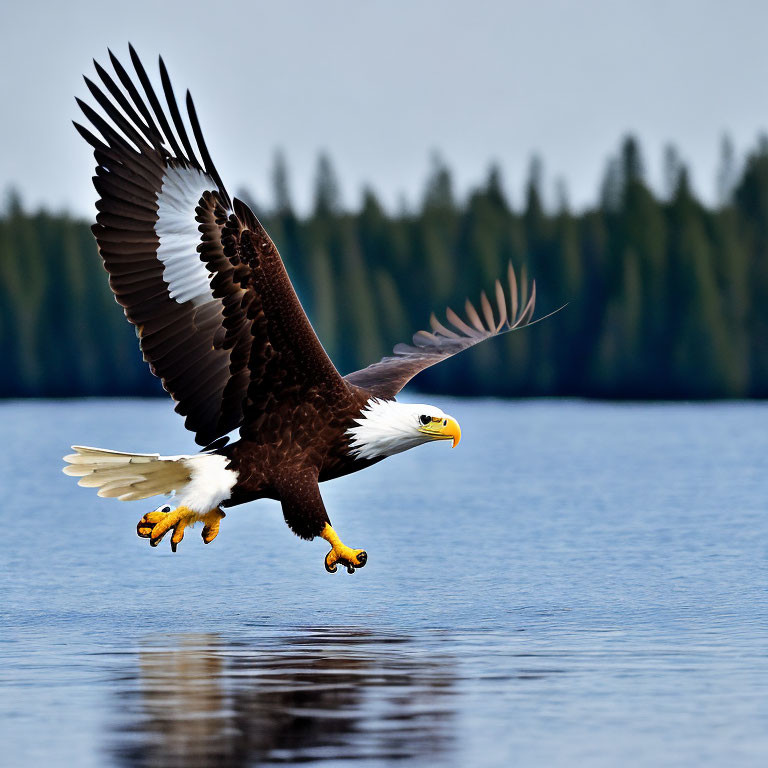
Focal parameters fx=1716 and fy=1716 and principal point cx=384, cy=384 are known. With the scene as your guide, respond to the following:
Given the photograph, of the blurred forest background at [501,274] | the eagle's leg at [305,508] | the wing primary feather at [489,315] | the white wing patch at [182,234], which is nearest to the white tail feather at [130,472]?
the eagle's leg at [305,508]

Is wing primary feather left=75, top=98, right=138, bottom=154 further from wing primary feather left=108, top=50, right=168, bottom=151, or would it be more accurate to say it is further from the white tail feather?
the white tail feather

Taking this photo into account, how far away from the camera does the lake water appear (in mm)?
7539

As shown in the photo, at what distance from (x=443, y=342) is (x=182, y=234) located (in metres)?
3.35

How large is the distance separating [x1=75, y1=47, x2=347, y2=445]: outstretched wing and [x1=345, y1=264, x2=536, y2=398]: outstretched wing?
1.10 meters

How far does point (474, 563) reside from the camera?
14.7m

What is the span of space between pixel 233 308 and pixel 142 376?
73.9 meters

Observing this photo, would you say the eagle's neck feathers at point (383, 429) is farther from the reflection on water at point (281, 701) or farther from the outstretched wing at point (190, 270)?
the reflection on water at point (281, 701)

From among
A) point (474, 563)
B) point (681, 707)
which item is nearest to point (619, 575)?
point (474, 563)

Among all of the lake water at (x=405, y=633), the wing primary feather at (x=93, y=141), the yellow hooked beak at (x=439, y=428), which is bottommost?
the lake water at (x=405, y=633)

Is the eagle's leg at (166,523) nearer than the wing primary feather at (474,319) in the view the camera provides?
Yes

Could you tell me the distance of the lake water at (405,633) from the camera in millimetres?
7539

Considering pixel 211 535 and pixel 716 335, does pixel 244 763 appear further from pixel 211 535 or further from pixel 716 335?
pixel 716 335

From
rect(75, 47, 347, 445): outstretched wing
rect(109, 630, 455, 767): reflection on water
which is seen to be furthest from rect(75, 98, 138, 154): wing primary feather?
rect(109, 630, 455, 767): reflection on water

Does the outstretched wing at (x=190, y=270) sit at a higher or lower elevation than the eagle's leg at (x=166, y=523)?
higher
